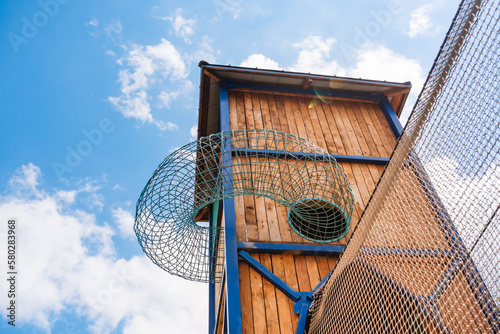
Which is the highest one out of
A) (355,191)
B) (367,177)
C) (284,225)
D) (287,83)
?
(287,83)

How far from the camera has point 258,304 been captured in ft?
11.7

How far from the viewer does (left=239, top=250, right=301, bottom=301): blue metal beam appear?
3.64 meters

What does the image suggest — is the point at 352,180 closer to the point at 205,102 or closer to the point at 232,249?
the point at 232,249

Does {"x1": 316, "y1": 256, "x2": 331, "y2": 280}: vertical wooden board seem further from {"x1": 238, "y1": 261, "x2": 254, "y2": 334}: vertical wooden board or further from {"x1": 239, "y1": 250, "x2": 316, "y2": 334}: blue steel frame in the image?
{"x1": 238, "y1": 261, "x2": 254, "y2": 334}: vertical wooden board

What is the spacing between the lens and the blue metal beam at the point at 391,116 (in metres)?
6.21

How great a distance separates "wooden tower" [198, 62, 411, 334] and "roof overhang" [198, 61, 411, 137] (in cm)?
2

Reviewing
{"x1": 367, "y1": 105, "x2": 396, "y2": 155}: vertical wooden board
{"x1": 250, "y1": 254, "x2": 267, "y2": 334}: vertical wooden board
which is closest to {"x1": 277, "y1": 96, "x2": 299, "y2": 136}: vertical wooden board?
{"x1": 367, "y1": 105, "x2": 396, "y2": 155}: vertical wooden board

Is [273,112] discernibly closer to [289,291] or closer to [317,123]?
[317,123]

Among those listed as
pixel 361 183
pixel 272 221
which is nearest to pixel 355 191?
pixel 361 183

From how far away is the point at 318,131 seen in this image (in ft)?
19.6

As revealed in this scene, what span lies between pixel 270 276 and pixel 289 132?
2.65 m

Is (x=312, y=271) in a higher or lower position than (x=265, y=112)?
lower

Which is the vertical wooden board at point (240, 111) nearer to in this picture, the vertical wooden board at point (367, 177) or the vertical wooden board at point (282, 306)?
the vertical wooden board at point (367, 177)

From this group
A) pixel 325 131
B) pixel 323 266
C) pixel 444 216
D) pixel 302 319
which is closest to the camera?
pixel 444 216
